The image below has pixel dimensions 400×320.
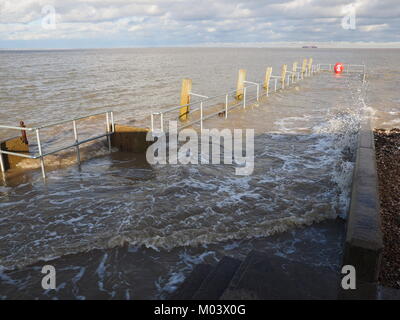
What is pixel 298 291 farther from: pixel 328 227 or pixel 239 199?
pixel 239 199

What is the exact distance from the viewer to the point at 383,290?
296 cm

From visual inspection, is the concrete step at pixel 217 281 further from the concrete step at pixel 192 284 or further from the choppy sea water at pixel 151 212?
the choppy sea water at pixel 151 212

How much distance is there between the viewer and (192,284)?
10.6 ft

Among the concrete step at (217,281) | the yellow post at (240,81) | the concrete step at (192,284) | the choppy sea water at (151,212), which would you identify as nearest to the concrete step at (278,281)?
the concrete step at (217,281)

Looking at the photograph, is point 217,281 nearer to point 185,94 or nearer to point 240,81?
point 185,94

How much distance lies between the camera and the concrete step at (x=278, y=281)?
266 cm

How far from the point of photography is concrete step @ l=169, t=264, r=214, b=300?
3062mm

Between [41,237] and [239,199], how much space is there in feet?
10.8

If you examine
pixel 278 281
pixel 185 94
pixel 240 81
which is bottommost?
pixel 278 281

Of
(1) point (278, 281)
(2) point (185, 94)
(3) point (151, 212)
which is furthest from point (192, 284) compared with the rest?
(2) point (185, 94)

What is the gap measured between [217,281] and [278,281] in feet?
1.86

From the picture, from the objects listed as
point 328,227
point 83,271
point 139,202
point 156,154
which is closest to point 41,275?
point 83,271

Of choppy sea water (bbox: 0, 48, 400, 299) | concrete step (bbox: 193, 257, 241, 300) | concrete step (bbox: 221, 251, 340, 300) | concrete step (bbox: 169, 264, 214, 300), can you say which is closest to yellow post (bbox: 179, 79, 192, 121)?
choppy sea water (bbox: 0, 48, 400, 299)
